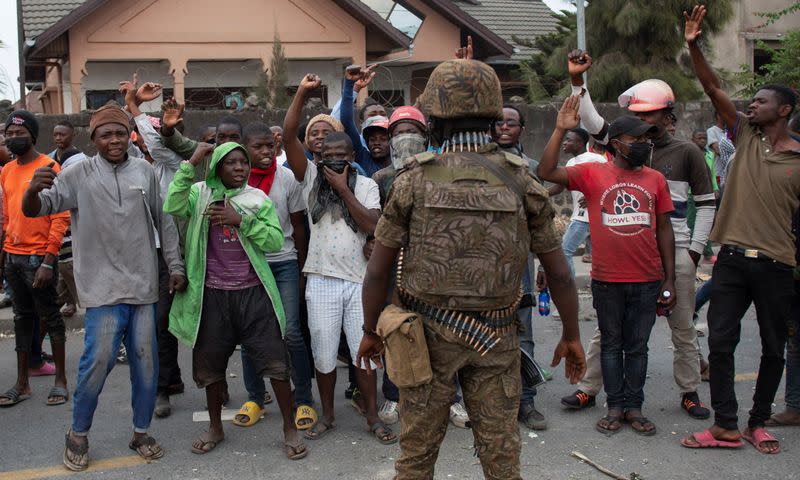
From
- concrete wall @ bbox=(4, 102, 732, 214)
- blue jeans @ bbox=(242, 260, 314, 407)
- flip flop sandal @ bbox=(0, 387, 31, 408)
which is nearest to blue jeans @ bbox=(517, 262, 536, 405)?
blue jeans @ bbox=(242, 260, 314, 407)

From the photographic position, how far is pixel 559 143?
455 cm

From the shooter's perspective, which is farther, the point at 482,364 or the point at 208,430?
the point at 208,430

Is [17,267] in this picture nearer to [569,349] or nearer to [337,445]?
[337,445]

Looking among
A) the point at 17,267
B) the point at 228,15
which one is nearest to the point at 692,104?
the point at 228,15

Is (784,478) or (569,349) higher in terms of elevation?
(569,349)

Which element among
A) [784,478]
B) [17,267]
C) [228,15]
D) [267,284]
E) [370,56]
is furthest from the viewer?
[370,56]

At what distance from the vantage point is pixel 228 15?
16.2 m

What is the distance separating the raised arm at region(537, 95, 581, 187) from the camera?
4.32m

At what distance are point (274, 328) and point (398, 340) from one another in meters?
1.70

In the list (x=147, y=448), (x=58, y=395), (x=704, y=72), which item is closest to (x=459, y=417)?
(x=147, y=448)

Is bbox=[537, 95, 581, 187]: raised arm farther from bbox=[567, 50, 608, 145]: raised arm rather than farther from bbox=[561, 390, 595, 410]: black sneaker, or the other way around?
bbox=[561, 390, 595, 410]: black sneaker

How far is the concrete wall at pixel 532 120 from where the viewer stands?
983 centimetres

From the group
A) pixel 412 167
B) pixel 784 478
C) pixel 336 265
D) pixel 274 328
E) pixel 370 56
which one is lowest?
pixel 784 478

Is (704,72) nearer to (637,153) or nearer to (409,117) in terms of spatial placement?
(637,153)
